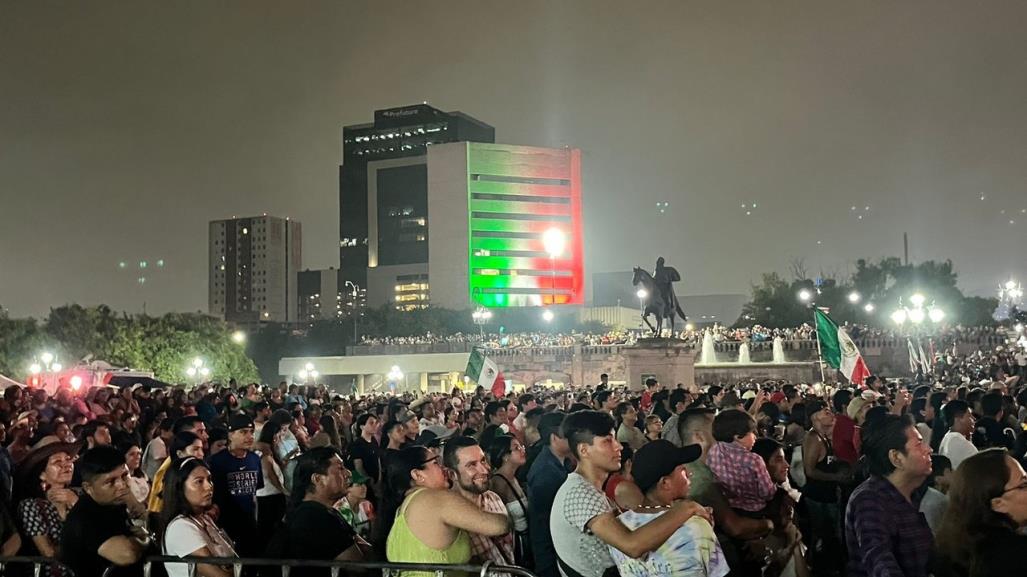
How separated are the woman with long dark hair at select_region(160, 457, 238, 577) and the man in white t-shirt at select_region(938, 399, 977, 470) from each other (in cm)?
611

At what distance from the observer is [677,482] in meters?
4.71

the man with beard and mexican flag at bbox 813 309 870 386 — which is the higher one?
mexican flag at bbox 813 309 870 386

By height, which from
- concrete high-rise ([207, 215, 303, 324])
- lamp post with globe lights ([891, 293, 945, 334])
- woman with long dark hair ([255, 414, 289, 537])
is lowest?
woman with long dark hair ([255, 414, 289, 537])

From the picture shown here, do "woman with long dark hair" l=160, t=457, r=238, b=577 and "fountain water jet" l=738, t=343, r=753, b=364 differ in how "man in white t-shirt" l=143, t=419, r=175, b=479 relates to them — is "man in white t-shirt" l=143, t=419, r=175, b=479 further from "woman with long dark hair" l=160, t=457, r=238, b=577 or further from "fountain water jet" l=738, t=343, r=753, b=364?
"fountain water jet" l=738, t=343, r=753, b=364

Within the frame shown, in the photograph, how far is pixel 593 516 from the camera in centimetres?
483

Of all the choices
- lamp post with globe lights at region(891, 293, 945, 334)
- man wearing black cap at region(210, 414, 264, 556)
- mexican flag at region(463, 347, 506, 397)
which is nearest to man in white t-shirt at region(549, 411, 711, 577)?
man wearing black cap at region(210, 414, 264, 556)

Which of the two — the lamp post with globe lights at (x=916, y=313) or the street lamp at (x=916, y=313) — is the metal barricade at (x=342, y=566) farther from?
the street lamp at (x=916, y=313)

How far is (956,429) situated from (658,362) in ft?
82.5

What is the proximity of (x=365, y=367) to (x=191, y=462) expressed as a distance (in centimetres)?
6598

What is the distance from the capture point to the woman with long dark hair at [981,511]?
397 centimetres

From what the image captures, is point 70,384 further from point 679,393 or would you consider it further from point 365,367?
point 365,367

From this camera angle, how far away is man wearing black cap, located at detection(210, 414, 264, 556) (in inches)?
297

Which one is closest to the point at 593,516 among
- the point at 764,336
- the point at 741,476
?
the point at 741,476

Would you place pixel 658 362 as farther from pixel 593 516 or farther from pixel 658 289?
pixel 593 516
